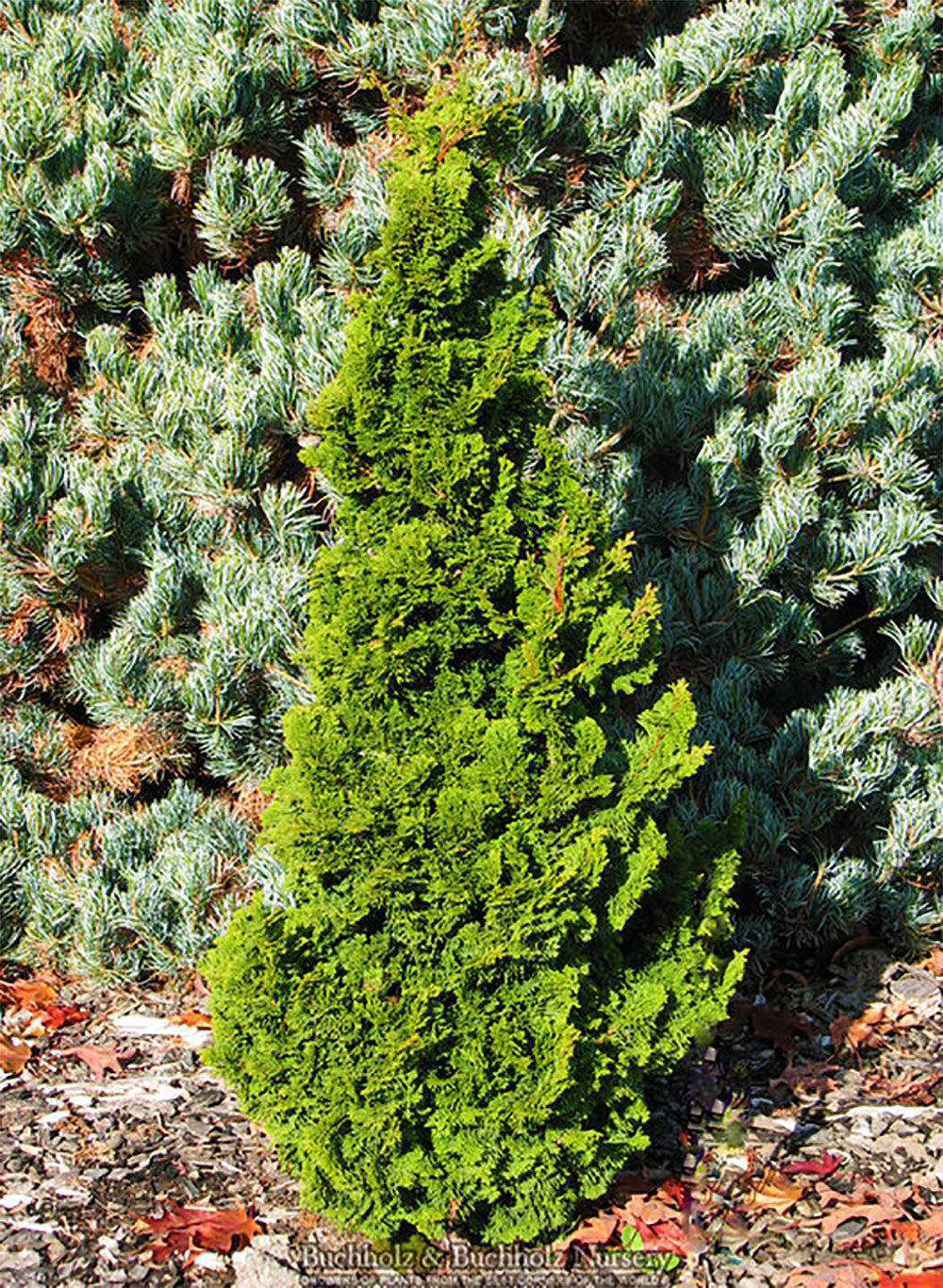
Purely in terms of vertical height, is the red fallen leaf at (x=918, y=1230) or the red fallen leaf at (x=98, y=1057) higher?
the red fallen leaf at (x=98, y=1057)

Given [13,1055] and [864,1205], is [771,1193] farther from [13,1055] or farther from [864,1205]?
Result: [13,1055]

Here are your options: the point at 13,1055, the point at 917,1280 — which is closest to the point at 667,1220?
the point at 917,1280

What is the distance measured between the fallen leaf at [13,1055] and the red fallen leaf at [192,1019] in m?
0.45

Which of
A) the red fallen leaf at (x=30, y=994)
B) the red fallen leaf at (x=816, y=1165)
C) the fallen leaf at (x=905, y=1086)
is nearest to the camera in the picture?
the red fallen leaf at (x=816, y=1165)

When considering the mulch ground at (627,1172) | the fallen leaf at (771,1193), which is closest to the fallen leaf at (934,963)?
the mulch ground at (627,1172)

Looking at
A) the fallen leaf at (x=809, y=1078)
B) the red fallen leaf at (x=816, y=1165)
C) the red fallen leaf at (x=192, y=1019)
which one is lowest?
the red fallen leaf at (x=816, y=1165)

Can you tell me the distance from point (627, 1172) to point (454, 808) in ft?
4.12

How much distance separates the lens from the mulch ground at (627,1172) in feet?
9.23

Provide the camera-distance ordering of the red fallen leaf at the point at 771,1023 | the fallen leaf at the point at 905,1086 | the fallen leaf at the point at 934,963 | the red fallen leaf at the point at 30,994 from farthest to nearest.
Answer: the fallen leaf at the point at 934,963
the red fallen leaf at the point at 30,994
the red fallen leaf at the point at 771,1023
the fallen leaf at the point at 905,1086

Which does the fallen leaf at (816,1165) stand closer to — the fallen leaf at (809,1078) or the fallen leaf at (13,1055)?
the fallen leaf at (809,1078)

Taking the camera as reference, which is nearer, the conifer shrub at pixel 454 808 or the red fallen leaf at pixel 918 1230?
the conifer shrub at pixel 454 808

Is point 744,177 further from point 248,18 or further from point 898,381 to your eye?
point 248,18

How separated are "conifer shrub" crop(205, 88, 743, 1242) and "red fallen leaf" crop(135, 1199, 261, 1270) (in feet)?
0.82

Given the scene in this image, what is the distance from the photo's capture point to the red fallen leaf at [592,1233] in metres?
2.86
